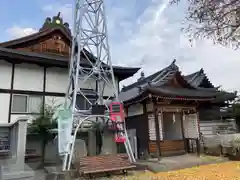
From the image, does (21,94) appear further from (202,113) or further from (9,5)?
(202,113)

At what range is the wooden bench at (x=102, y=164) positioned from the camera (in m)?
8.14

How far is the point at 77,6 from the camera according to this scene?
11.1m

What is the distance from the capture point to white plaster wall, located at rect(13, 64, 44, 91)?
36.1 ft

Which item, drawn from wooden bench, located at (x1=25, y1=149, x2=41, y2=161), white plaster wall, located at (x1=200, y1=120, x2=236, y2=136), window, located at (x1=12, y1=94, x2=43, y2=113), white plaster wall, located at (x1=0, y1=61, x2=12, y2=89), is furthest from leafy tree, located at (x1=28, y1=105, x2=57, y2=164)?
white plaster wall, located at (x1=200, y1=120, x2=236, y2=136)

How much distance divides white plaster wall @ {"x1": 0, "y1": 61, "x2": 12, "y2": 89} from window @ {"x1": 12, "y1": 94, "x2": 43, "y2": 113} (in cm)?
61

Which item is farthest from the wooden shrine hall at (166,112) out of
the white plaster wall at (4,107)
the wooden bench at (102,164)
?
the white plaster wall at (4,107)

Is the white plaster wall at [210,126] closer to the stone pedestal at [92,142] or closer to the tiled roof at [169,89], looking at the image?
the tiled roof at [169,89]

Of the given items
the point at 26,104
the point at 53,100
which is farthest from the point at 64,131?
the point at 26,104

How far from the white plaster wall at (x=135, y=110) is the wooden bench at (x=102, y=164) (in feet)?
13.0

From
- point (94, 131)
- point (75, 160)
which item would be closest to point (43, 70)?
point (94, 131)

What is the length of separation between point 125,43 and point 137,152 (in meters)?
6.01

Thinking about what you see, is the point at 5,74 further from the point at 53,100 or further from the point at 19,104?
the point at 53,100

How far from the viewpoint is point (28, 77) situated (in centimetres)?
1128

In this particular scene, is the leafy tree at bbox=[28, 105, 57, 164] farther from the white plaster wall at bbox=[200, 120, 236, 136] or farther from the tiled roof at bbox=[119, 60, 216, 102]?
the white plaster wall at bbox=[200, 120, 236, 136]
